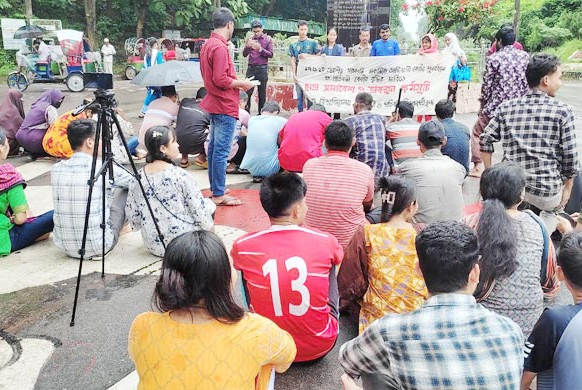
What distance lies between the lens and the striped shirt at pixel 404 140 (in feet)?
16.8

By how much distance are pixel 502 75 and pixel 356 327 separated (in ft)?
11.3

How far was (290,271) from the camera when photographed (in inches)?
99.4

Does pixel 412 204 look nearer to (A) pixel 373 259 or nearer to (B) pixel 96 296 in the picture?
(A) pixel 373 259

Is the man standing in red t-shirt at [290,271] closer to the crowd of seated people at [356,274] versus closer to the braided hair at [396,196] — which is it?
the crowd of seated people at [356,274]

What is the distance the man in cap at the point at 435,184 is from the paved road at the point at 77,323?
100 cm

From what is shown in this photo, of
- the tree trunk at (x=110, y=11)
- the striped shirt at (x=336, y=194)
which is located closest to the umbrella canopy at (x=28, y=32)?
the tree trunk at (x=110, y=11)

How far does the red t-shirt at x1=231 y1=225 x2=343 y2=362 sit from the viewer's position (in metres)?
2.54

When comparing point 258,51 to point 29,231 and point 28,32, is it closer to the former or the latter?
point 29,231

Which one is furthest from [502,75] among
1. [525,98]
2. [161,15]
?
[161,15]

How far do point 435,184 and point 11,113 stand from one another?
244 inches

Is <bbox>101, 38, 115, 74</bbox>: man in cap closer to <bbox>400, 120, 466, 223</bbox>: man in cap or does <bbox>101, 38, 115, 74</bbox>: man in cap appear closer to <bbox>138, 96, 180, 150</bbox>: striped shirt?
<bbox>138, 96, 180, 150</bbox>: striped shirt

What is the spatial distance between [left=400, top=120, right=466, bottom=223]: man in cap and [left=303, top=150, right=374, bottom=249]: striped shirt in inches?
14.4

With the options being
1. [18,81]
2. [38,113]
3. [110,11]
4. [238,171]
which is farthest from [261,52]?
[110,11]

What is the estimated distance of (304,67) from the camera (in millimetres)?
8492
